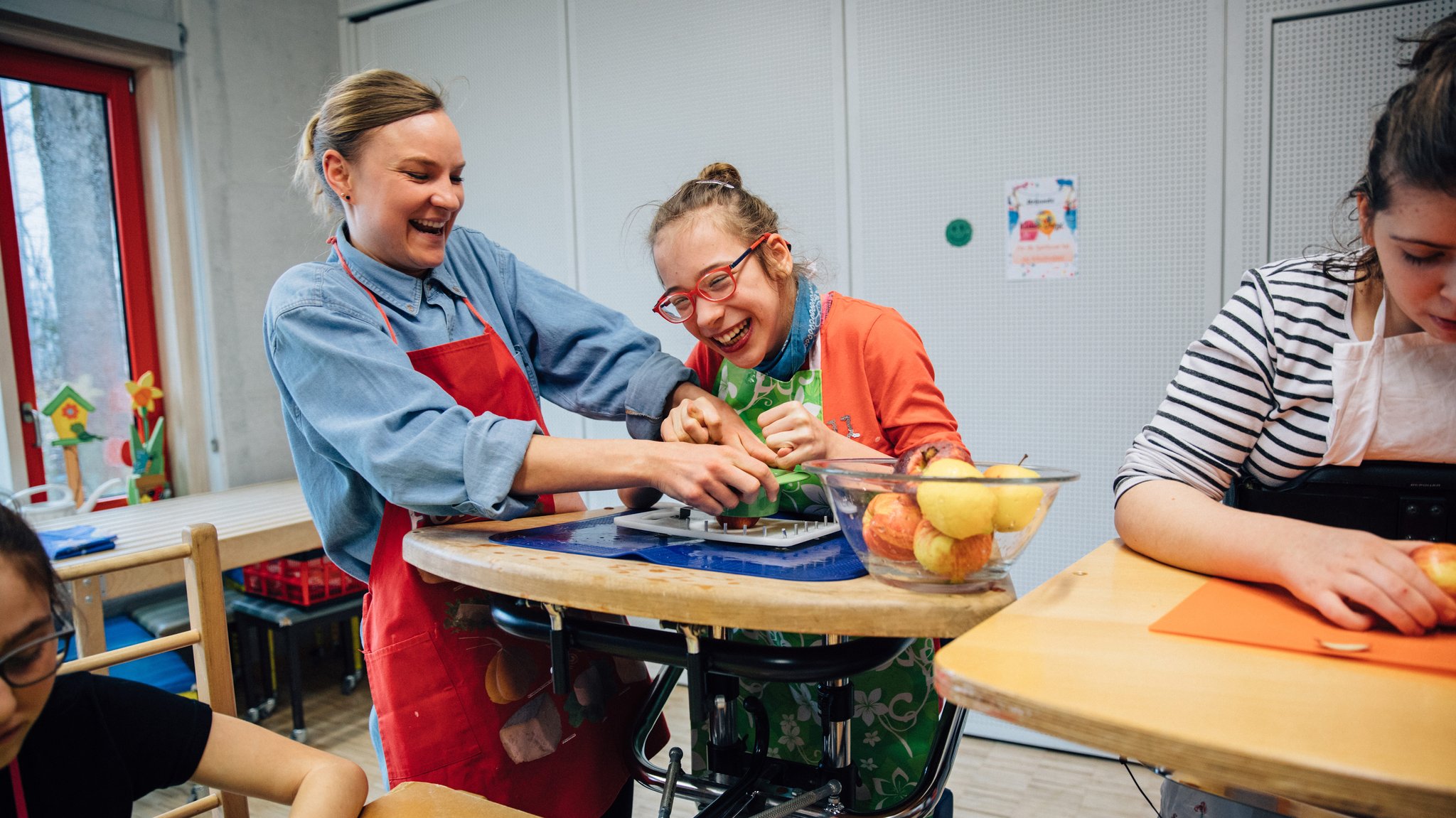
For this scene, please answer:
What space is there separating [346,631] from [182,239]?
161 centimetres

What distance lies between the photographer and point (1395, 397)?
95cm

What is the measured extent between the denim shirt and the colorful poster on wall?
4.74 feet

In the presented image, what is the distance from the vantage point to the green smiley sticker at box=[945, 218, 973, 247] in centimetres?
268

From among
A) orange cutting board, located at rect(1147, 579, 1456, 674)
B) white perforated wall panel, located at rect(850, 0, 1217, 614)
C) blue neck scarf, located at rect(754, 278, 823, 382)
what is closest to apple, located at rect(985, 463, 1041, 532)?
orange cutting board, located at rect(1147, 579, 1456, 674)

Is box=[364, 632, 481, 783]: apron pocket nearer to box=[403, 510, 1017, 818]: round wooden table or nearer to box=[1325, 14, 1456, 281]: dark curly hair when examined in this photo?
box=[403, 510, 1017, 818]: round wooden table

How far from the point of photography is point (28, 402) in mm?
3193

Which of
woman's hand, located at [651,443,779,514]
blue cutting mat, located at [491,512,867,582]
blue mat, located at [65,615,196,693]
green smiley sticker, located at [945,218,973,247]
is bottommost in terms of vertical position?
blue mat, located at [65,615,196,693]

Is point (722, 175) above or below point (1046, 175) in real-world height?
below

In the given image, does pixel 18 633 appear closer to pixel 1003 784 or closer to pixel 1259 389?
pixel 1259 389

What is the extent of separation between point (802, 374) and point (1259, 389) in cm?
65

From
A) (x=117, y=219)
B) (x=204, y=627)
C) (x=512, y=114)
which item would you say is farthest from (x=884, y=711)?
(x=117, y=219)

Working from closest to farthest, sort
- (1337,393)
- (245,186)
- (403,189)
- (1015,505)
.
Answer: (1015,505)
(1337,393)
(403,189)
(245,186)

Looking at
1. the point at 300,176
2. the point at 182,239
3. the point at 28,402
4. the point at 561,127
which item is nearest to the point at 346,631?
the point at 28,402

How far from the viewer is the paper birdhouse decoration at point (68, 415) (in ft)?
10.3
